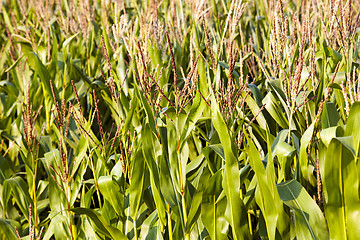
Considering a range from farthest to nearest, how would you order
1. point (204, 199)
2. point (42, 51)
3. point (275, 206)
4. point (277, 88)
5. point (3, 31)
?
point (3, 31) < point (42, 51) < point (277, 88) < point (204, 199) < point (275, 206)

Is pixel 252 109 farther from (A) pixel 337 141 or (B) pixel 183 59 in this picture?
(B) pixel 183 59

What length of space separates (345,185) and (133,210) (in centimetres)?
73

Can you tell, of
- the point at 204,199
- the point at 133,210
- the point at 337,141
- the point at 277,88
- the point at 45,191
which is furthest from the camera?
the point at 45,191

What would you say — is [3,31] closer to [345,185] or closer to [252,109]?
[252,109]

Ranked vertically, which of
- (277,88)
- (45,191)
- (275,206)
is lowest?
(45,191)

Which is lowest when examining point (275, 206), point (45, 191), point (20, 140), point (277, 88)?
point (45, 191)

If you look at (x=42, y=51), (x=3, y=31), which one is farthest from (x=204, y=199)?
(x=3, y=31)

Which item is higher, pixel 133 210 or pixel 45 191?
pixel 133 210

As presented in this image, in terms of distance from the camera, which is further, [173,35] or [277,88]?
[173,35]

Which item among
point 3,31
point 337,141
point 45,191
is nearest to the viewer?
point 337,141

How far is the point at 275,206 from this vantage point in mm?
1307

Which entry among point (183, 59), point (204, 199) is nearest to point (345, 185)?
point (204, 199)

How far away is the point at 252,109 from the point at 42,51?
1611mm

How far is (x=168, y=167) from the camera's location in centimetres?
146
